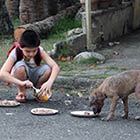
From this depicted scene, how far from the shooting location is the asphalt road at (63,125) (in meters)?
5.73

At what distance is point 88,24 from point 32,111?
145 inches

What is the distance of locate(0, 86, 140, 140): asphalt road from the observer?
18.8 feet

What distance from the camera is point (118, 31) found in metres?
12.1

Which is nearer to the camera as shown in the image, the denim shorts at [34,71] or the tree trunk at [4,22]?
the denim shorts at [34,71]

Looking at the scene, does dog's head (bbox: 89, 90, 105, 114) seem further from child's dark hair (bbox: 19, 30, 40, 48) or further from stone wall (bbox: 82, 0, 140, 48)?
stone wall (bbox: 82, 0, 140, 48)

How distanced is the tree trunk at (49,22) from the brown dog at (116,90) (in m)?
4.46

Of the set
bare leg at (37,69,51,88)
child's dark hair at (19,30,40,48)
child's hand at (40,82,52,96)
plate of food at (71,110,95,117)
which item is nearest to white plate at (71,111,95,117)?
plate of food at (71,110,95,117)

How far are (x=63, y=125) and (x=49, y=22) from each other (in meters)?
6.49

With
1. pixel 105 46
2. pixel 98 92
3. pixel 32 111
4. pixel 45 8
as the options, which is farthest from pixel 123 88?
pixel 45 8

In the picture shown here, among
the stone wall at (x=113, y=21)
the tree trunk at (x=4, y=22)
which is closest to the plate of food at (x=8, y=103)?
the stone wall at (x=113, y=21)

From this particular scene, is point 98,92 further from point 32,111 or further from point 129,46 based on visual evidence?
point 129,46

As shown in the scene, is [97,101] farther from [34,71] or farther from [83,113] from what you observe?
[34,71]

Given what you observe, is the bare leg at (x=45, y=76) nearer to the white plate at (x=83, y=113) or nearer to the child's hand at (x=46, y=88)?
the child's hand at (x=46, y=88)

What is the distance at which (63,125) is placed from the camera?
618cm
